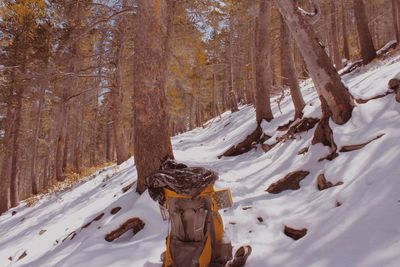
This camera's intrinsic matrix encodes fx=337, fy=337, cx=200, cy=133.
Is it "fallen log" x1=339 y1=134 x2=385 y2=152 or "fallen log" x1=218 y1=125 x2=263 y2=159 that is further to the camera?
"fallen log" x1=218 y1=125 x2=263 y2=159

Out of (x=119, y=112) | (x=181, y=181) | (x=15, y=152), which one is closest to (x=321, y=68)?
(x=181, y=181)

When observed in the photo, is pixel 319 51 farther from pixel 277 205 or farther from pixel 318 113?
pixel 277 205

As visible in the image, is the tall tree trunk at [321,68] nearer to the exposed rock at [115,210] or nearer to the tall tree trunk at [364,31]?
the exposed rock at [115,210]

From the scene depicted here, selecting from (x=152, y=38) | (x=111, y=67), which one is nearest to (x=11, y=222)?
(x=111, y=67)

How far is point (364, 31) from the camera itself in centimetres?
1298

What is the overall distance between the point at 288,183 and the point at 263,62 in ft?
20.2

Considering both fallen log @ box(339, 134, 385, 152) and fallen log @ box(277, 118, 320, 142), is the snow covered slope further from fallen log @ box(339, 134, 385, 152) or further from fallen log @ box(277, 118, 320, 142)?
fallen log @ box(277, 118, 320, 142)

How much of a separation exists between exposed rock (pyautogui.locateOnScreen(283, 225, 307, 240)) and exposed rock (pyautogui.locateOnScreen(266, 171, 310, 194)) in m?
1.48

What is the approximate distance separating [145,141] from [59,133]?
41.1 feet

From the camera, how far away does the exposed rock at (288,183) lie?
566 cm

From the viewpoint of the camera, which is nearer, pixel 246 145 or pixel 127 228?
pixel 127 228

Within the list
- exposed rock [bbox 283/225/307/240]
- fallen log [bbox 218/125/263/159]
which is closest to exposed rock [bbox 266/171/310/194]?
exposed rock [bbox 283/225/307/240]

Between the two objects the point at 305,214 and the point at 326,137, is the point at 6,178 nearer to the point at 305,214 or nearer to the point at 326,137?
the point at 326,137

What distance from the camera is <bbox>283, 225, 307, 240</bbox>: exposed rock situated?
3.94m
